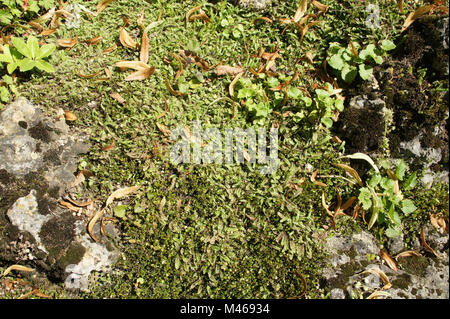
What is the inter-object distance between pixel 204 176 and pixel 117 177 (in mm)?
906

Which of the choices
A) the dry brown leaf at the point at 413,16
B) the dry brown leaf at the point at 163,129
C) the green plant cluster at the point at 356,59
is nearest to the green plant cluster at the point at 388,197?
the green plant cluster at the point at 356,59

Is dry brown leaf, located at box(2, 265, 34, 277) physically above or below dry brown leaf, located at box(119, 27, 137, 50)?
below

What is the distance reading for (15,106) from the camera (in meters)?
3.29

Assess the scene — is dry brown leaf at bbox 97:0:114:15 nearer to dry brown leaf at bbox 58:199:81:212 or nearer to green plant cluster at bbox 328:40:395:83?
dry brown leaf at bbox 58:199:81:212

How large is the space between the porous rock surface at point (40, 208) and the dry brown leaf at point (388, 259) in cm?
282

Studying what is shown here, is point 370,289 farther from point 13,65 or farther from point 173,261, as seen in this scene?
point 13,65

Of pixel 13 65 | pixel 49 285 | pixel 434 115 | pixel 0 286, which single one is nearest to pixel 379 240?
pixel 434 115

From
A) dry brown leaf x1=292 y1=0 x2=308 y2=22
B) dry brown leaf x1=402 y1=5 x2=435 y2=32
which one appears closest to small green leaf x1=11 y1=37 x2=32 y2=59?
dry brown leaf x1=292 y1=0 x2=308 y2=22

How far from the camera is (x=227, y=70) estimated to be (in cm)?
365

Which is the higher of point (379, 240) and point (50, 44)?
point (50, 44)

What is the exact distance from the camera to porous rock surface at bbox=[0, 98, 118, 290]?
3.08m

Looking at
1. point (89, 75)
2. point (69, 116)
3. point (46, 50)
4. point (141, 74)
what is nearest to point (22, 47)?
point (46, 50)

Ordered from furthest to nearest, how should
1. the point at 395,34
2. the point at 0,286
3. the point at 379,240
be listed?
1. the point at 395,34
2. the point at 379,240
3. the point at 0,286

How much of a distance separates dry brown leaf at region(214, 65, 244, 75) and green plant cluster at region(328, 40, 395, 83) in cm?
104
